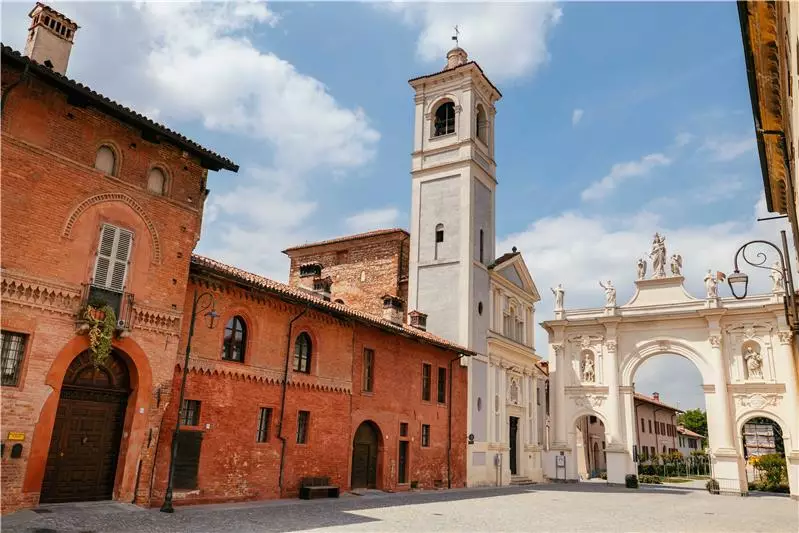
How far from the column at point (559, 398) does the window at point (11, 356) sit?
32648mm

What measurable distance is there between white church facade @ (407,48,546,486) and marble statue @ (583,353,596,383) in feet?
13.3

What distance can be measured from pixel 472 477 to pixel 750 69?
74.2 ft

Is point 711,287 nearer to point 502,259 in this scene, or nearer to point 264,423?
point 502,259

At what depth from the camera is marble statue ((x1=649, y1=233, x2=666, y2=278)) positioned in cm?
3888

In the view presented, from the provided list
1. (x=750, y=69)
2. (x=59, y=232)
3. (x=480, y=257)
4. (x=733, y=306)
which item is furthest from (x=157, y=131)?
(x=733, y=306)

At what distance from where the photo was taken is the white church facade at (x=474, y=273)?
30891mm

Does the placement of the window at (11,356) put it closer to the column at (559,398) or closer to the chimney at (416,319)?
the chimney at (416,319)

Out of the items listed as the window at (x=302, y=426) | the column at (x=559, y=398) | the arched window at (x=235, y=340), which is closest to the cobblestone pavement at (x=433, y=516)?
the window at (x=302, y=426)

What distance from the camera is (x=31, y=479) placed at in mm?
11812

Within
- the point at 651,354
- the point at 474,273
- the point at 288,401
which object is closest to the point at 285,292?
the point at 288,401

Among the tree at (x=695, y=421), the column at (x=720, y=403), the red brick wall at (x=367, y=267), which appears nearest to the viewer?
the red brick wall at (x=367, y=267)

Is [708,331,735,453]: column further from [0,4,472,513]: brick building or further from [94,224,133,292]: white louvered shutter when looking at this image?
[94,224,133,292]: white louvered shutter

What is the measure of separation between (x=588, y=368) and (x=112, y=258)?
32359mm

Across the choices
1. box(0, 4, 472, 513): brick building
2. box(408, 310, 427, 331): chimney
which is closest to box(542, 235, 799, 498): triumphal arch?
box(408, 310, 427, 331): chimney
